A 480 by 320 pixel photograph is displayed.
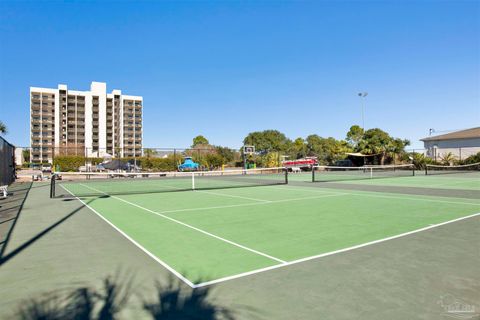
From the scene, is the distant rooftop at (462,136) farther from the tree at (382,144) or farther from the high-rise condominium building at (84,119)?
the high-rise condominium building at (84,119)

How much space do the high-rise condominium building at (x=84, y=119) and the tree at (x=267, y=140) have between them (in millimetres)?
35269

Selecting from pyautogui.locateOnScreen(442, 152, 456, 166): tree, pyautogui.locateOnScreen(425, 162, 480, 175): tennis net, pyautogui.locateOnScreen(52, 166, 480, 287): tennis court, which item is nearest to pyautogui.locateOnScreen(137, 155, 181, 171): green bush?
pyautogui.locateOnScreen(425, 162, 480, 175): tennis net

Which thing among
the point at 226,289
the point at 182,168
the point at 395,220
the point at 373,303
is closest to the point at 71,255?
the point at 226,289

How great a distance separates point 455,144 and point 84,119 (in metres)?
103

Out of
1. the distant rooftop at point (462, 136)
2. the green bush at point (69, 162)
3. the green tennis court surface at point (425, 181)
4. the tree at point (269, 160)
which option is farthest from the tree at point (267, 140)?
the green tennis court surface at point (425, 181)

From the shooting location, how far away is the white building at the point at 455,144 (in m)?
43.5

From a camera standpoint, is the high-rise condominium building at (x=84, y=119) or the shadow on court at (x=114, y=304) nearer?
the shadow on court at (x=114, y=304)

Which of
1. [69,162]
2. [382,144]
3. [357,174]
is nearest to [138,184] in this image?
[357,174]

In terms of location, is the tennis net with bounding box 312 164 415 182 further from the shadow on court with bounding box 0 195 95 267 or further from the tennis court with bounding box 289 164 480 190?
the shadow on court with bounding box 0 195 95 267

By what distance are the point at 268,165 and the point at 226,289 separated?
36714 mm

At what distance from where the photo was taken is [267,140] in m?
101

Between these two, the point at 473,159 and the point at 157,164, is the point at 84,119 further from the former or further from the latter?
the point at 473,159

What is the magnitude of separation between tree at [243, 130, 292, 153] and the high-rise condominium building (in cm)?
3527
